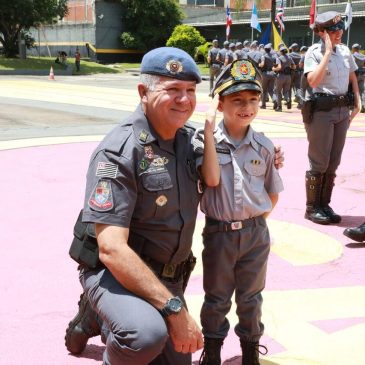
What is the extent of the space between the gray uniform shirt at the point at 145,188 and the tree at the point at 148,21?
47.4 m

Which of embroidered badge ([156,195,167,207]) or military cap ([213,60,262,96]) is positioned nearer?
embroidered badge ([156,195,167,207])

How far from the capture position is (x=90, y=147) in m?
9.45

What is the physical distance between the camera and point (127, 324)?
6.91ft

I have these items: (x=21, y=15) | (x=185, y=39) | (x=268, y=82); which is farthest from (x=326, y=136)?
(x=185, y=39)

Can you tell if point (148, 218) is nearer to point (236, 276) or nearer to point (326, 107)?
point (236, 276)

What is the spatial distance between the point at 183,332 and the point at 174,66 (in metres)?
1.13

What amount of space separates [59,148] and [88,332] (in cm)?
682

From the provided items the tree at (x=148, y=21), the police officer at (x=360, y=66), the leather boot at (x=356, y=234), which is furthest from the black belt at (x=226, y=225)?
the tree at (x=148, y=21)

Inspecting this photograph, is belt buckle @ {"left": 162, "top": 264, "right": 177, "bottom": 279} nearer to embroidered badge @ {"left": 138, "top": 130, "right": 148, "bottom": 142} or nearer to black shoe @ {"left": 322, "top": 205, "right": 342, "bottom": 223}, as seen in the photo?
embroidered badge @ {"left": 138, "top": 130, "right": 148, "bottom": 142}

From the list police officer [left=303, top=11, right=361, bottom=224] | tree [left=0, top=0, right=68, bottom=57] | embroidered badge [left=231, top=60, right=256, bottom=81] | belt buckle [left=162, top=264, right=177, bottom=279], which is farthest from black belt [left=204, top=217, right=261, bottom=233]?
tree [left=0, top=0, right=68, bottom=57]

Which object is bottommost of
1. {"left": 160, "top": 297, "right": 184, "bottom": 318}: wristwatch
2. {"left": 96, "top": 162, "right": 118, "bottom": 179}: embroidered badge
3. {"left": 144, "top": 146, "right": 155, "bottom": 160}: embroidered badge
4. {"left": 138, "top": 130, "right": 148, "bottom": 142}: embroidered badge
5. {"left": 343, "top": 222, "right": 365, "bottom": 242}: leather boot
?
{"left": 343, "top": 222, "right": 365, "bottom": 242}: leather boot

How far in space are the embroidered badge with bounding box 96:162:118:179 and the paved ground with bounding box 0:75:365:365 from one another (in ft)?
4.02

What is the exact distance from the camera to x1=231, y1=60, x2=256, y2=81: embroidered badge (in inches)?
106

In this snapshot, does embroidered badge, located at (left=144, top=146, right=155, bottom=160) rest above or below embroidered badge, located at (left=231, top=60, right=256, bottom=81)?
below
